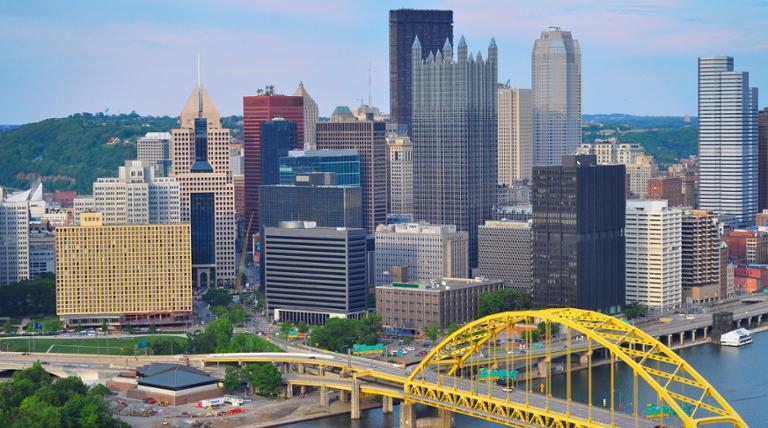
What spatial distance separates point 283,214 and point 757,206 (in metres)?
56.8

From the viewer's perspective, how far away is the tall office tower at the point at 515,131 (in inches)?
7254

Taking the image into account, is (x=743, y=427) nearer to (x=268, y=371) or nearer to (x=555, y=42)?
(x=268, y=371)

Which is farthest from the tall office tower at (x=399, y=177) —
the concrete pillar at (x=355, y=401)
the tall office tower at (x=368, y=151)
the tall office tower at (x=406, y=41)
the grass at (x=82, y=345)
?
the concrete pillar at (x=355, y=401)

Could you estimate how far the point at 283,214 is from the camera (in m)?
112

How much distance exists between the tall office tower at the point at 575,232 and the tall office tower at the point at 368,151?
3063 centimetres

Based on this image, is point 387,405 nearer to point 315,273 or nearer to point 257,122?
point 315,273

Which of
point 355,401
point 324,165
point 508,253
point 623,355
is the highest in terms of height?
point 324,165

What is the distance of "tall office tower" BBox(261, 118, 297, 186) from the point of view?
139562 mm

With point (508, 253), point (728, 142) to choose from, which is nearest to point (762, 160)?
point (728, 142)

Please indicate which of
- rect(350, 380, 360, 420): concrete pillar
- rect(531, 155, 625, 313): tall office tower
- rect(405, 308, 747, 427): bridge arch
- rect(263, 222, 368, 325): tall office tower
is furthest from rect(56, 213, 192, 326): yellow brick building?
rect(405, 308, 747, 427): bridge arch

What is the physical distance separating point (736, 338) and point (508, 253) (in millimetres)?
18546

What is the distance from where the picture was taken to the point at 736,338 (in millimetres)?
92312

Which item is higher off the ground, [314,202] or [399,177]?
[399,177]

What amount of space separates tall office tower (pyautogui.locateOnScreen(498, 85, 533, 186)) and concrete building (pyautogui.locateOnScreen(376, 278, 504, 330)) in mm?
88800
